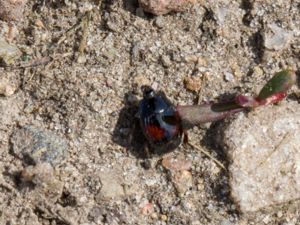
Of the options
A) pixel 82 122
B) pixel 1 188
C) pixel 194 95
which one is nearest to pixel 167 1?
pixel 194 95

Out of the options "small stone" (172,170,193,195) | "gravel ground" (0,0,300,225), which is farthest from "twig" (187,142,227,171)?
"small stone" (172,170,193,195)

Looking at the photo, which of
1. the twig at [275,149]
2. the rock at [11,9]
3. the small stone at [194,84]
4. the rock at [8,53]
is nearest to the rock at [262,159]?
the twig at [275,149]

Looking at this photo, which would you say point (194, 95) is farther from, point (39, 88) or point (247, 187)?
point (39, 88)

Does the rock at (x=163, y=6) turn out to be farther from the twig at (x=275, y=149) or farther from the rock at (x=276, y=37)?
the twig at (x=275, y=149)

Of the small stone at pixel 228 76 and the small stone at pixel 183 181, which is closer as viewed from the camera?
the small stone at pixel 183 181

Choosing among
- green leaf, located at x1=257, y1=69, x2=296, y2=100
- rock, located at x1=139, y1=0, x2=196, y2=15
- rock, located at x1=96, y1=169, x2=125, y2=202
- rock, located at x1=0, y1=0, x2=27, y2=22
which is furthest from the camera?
rock, located at x1=0, y1=0, x2=27, y2=22

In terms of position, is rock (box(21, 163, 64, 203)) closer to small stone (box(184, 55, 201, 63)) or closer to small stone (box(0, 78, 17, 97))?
small stone (box(0, 78, 17, 97))
